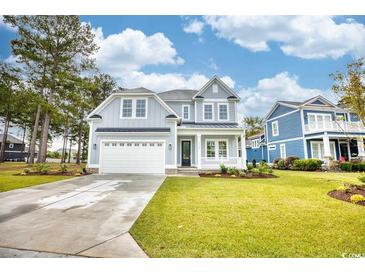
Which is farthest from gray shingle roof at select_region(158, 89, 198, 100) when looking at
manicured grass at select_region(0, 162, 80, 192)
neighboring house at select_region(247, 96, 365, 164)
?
neighboring house at select_region(247, 96, 365, 164)

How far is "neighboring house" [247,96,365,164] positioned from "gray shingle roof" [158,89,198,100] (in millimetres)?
10566

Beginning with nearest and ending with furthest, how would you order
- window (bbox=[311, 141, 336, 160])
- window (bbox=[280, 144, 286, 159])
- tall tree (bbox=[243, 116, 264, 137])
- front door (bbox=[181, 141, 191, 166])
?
1. front door (bbox=[181, 141, 191, 166])
2. window (bbox=[311, 141, 336, 160])
3. window (bbox=[280, 144, 286, 159])
4. tall tree (bbox=[243, 116, 264, 137])

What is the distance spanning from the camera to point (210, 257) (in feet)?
8.39

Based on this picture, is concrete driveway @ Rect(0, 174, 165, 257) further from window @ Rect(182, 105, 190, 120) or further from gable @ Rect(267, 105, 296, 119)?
gable @ Rect(267, 105, 296, 119)

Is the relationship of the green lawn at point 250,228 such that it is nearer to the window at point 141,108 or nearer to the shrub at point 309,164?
the window at point 141,108

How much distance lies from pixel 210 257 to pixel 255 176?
33.5 ft

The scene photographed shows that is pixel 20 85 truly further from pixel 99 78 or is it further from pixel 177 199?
pixel 177 199

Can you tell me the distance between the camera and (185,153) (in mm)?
15906

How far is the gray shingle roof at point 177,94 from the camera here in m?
17.4

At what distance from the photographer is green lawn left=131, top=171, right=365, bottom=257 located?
2752 mm

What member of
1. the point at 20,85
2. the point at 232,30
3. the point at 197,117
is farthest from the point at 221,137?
the point at 20,85

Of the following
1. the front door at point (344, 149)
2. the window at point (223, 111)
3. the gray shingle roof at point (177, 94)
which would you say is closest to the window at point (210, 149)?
the window at point (223, 111)

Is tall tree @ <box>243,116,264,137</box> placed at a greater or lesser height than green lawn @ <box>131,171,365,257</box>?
greater

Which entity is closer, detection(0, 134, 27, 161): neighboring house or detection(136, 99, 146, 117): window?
detection(136, 99, 146, 117): window
